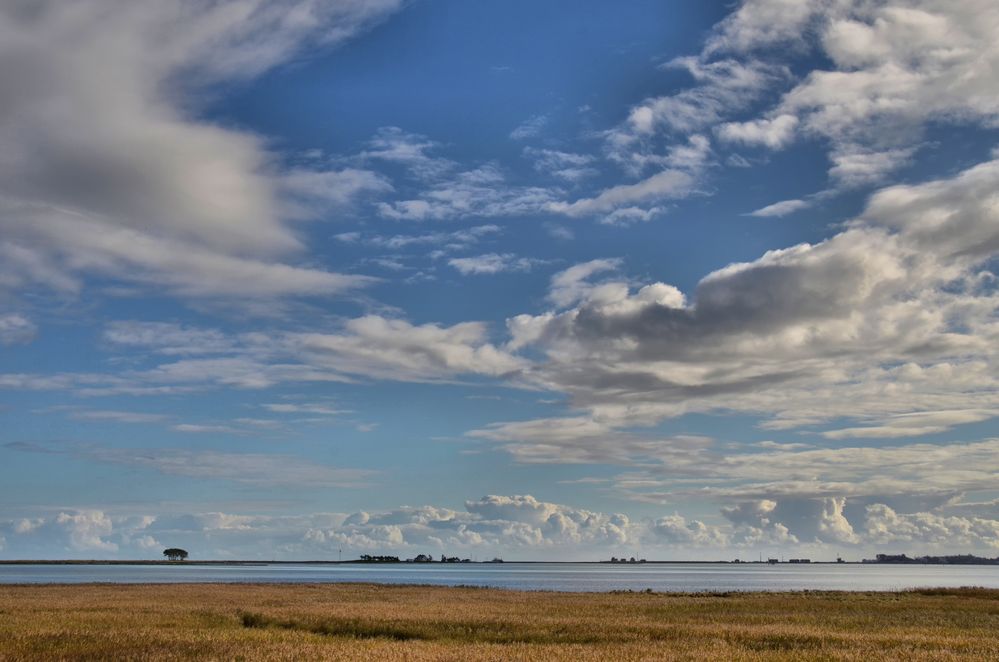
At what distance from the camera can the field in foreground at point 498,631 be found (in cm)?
2605

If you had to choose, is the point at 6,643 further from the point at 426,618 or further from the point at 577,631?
the point at 577,631

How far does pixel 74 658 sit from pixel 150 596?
49.5 m

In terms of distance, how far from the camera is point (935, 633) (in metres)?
36.1

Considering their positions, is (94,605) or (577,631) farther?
(94,605)

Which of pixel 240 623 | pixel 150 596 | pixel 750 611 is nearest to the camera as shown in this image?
pixel 240 623

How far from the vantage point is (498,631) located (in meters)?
37.9

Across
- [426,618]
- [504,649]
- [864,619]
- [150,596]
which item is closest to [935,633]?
[864,619]

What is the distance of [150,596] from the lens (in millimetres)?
69375

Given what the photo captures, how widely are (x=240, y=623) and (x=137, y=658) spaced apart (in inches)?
800

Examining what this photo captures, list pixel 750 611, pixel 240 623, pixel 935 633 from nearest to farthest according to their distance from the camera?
pixel 935 633, pixel 240 623, pixel 750 611

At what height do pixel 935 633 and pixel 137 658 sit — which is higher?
pixel 137 658

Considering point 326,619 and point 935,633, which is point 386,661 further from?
point 935,633

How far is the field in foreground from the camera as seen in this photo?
85.5 feet

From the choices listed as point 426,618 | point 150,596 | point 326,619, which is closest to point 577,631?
point 426,618
